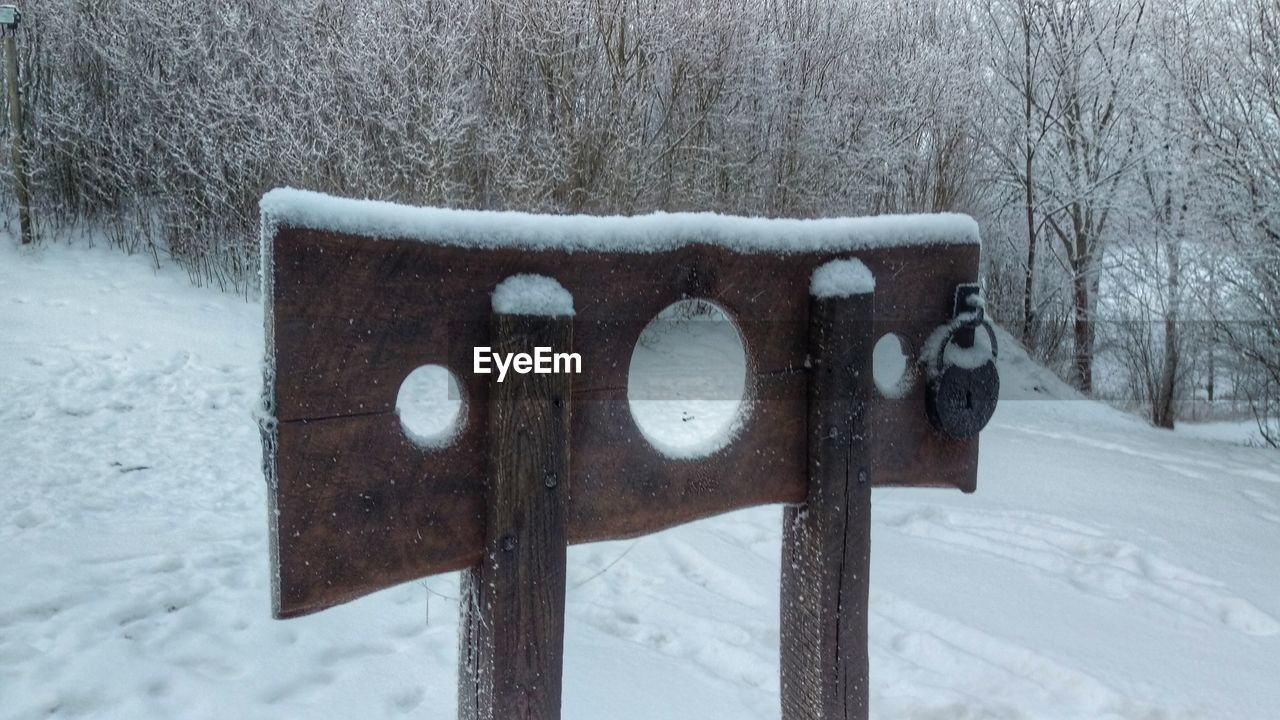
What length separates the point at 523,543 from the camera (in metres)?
1.60

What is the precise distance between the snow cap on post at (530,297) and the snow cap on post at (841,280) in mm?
623

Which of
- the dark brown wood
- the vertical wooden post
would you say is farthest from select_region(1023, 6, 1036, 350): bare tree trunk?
the vertical wooden post

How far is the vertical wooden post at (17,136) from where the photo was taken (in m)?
9.02

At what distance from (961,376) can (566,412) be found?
103 centimetres

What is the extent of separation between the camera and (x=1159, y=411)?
12188 mm

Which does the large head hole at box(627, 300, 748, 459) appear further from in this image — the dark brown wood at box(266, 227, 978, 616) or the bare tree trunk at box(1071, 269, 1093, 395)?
the bare tree trunk at box(1071, 269, 1093, 395)

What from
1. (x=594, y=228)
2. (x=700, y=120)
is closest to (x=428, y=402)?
(x=700, y=120)

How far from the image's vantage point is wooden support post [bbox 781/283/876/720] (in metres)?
1.93

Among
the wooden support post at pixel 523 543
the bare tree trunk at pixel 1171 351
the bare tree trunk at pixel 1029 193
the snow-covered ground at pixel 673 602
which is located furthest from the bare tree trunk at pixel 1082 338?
the wooden support post at pixel 523 543

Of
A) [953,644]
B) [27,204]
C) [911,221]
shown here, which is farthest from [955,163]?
[27,204]

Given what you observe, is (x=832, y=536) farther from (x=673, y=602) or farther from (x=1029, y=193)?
(x=1029, y=193)

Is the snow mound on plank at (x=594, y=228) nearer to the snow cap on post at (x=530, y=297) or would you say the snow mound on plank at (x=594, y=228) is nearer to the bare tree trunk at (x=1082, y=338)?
the snow cap on post at (x=530, y=297)

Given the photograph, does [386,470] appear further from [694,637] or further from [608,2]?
[608,2]

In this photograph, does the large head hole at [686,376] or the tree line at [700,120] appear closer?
the large head hole at [686,376]
